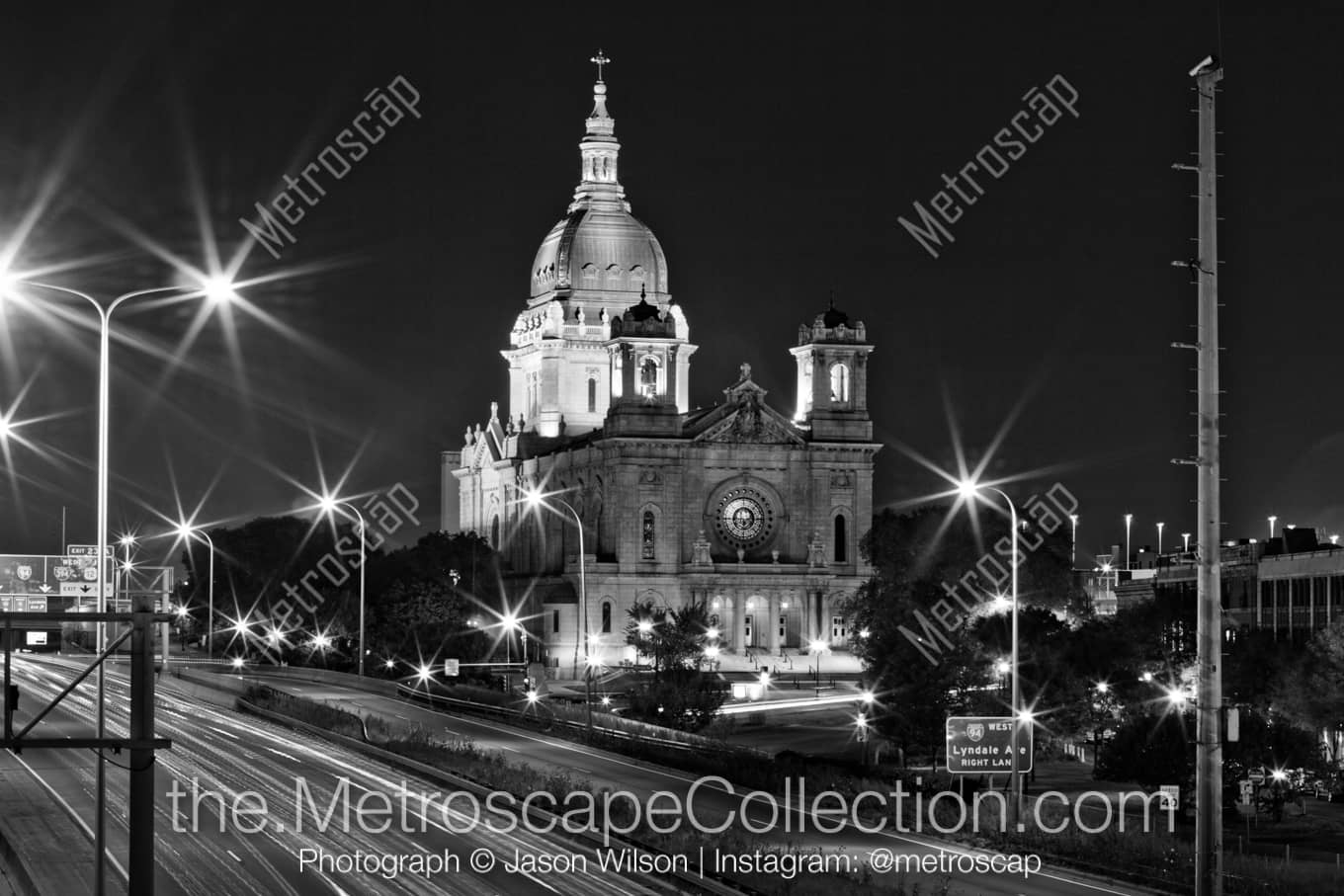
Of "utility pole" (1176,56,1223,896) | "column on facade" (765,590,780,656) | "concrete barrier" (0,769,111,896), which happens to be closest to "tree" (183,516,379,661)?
"column on facade" (765,590,780,656)

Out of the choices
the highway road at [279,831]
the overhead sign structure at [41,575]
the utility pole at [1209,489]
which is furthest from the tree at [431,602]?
the utility pole at [1209,489]

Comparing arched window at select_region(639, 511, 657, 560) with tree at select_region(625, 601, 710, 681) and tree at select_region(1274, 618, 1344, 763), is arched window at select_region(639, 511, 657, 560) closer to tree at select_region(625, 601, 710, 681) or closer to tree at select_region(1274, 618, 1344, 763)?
tree at select_region(625, 601, 710, 681)

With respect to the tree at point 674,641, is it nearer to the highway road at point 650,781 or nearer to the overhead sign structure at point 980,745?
the highway road at point 650,781

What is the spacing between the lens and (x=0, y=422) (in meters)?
46.6

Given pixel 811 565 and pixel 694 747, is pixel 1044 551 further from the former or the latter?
pixel 694 747

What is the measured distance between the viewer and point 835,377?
456 feet

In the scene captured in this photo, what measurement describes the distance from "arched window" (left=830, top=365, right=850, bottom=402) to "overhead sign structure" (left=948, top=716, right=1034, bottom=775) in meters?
93.2

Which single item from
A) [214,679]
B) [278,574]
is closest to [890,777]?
[214,679]

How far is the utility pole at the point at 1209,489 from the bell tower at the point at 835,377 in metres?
116

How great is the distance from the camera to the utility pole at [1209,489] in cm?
2133

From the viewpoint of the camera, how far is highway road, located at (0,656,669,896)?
117 feet

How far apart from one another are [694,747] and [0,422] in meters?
23.3

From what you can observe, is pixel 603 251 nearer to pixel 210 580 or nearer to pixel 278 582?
pixel 278 582

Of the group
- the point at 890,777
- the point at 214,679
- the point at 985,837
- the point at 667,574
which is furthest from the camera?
the point at 667,574
